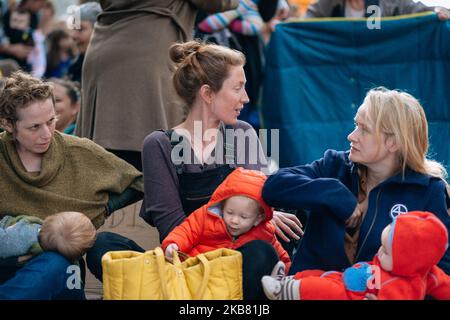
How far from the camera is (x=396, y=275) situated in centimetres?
343

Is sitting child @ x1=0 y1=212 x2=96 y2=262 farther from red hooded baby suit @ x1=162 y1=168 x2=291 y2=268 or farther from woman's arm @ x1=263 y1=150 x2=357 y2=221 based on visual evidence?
woman's arm @ x1=263 y1=150 x2=357 y2=221

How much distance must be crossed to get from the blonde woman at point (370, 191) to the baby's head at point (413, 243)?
0.87ft

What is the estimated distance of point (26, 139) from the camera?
417 cm

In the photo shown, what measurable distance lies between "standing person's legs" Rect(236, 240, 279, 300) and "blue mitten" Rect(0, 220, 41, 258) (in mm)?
891

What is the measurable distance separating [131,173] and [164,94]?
87cm

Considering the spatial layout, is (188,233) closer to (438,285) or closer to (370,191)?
(370,191)

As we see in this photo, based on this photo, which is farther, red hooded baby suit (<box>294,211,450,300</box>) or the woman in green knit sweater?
the woman in green knit sweater

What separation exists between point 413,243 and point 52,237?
4.82 ft

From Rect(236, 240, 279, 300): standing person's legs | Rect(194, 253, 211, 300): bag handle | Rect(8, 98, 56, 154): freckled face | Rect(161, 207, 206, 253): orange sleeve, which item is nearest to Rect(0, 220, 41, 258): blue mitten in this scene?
Rect(8, 98, 56, 154): freckled face

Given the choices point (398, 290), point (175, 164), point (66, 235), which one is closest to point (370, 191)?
point (398, 290)

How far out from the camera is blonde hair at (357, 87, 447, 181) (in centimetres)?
375

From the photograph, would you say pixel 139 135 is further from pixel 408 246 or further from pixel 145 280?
pixel 408 246

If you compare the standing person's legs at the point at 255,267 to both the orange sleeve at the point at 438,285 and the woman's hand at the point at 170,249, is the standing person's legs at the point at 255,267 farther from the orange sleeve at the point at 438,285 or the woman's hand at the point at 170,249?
the orange sleeve at the point at 438,285
